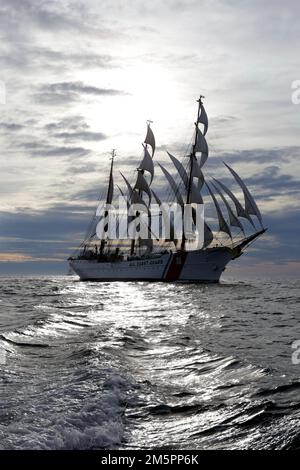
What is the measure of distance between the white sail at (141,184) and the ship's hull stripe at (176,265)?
20.2 meters

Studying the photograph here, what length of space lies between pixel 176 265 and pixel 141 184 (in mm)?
23162

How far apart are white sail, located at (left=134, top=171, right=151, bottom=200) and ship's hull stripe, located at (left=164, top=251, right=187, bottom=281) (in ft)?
66.2

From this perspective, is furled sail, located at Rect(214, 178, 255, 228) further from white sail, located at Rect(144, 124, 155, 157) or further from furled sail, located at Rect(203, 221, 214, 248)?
white sail, located at Rect(144, 124, 155, 157)

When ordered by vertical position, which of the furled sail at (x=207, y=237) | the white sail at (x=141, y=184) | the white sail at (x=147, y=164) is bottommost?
the furled sail at (x=207, y=237)

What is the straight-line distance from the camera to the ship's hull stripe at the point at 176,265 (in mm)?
72062

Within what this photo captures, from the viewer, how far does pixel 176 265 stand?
236ft

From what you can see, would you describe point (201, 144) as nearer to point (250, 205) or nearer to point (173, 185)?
point (173, 185)

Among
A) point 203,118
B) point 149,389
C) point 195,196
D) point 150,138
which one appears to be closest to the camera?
point 149,389

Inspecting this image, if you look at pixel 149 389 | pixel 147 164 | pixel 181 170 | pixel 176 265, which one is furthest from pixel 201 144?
pixel 149 389

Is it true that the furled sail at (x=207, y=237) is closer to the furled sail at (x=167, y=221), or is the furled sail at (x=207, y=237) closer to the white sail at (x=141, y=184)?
the furled sail at (x=167, y=221)

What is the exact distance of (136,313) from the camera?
86.3 ft

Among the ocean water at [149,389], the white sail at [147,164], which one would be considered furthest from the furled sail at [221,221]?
the ocean water at [149,389]

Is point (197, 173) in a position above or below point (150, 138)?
below

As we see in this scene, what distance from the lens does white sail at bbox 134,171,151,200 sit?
8806 centimetres
